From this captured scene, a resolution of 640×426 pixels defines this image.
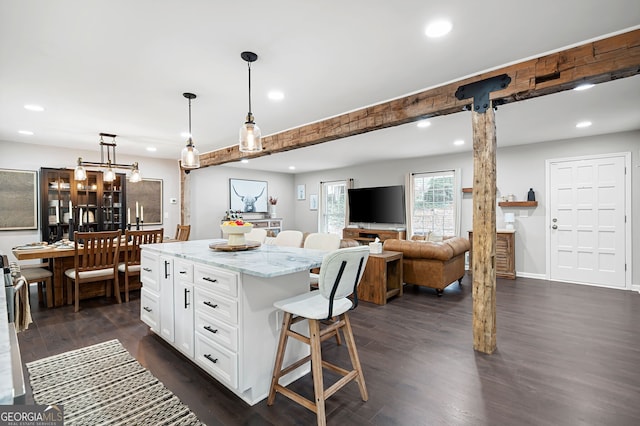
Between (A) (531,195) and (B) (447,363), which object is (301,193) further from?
(B) (447,363)

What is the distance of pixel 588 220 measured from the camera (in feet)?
16.8

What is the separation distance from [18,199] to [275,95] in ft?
17.0

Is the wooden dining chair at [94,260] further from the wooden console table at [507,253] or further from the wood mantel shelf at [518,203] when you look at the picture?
the wood mantel shelf at [518,203]

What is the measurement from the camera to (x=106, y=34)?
2.16 m

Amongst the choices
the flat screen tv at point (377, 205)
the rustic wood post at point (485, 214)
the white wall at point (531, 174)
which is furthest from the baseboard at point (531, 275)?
the rustic wood post at point (485, 214)

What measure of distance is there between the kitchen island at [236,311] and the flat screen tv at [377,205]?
5.13 m

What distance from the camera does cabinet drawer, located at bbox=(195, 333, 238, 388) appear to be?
1982 millimetres

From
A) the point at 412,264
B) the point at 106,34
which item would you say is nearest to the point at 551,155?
the point at 412,264

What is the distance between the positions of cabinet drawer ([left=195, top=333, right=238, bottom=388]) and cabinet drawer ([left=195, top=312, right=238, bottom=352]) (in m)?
0.04

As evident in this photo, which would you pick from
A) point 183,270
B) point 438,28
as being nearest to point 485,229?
point 438,28

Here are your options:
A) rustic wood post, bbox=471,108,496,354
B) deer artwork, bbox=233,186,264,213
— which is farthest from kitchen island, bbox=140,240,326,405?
deer artwork, bbox=233,186,264,213

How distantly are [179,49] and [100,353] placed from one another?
2644mm

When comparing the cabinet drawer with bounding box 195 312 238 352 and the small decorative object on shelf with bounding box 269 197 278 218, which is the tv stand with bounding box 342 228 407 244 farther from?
the cabinet drawer with bounding box 195 312 238 352

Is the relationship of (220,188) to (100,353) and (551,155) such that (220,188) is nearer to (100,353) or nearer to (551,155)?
(100,353)
